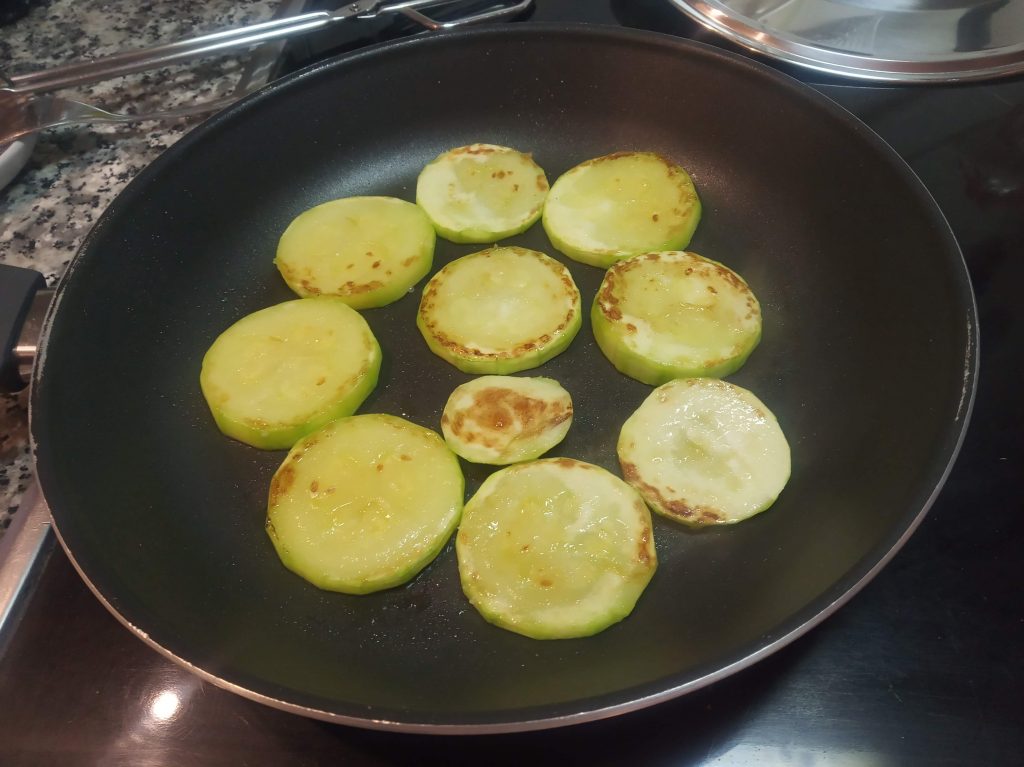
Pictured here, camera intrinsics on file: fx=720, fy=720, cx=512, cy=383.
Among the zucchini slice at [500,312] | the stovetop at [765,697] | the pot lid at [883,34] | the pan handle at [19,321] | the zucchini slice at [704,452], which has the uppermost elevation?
the pot lid at [883,34]

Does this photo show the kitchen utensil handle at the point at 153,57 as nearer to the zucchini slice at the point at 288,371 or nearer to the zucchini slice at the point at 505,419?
the zucchini slice at the point at 288,371

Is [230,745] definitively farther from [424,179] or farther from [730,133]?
[730,133]

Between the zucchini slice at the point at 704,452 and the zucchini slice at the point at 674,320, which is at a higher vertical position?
the zucchini slice at the point at 674,320

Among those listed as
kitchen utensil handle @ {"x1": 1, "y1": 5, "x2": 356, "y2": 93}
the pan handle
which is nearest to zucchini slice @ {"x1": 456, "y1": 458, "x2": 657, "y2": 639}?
the pan handle

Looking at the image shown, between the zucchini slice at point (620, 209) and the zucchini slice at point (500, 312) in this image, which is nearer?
the zucchini slice at point (500, 312)

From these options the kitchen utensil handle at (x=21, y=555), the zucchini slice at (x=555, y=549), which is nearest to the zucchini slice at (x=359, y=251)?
the zucchini slice at (x=555, y=549)

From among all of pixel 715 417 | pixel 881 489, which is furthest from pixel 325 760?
pixel 881 489
